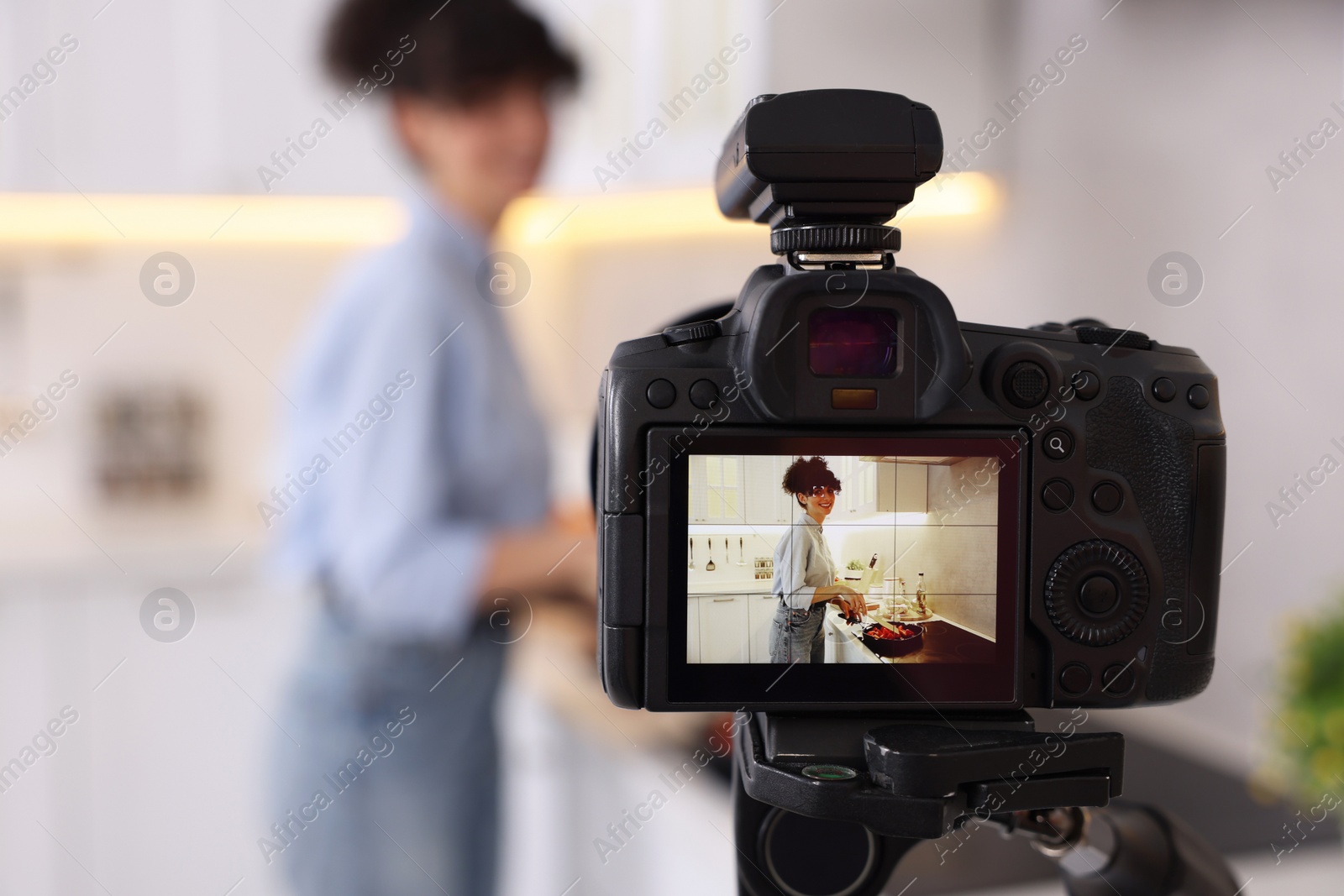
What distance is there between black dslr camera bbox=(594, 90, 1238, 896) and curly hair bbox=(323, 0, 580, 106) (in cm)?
80

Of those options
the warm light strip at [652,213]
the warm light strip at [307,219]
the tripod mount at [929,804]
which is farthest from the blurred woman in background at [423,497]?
the tripod mount at [929,804]

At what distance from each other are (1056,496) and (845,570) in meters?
0.11

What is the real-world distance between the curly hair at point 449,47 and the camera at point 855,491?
32.2 inches

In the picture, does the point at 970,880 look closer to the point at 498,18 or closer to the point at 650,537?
the point at 650,537

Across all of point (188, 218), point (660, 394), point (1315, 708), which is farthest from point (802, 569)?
point (188, 218)

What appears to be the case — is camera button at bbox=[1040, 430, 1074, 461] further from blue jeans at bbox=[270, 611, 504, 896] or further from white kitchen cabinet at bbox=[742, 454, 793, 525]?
blue jeans at bbox=[270, 611, 504, 896]

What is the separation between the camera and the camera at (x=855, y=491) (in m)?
0.45

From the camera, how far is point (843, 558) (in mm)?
453

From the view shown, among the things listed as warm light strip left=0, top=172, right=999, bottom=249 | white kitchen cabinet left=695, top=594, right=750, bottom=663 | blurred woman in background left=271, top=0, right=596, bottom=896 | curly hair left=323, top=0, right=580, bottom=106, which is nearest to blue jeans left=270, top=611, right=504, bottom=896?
blurred woman in background left=271, top=0, right=596, bottom=896

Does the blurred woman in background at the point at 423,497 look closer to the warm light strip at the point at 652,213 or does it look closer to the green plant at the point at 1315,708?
the warm light strip at the point at 652,213

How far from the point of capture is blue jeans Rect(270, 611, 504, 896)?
3.67 feet

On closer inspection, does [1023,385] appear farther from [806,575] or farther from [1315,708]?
[1315,708]

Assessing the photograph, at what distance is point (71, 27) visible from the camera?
5.78 feet

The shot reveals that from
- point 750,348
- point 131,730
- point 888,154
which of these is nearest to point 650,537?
point 750,348
